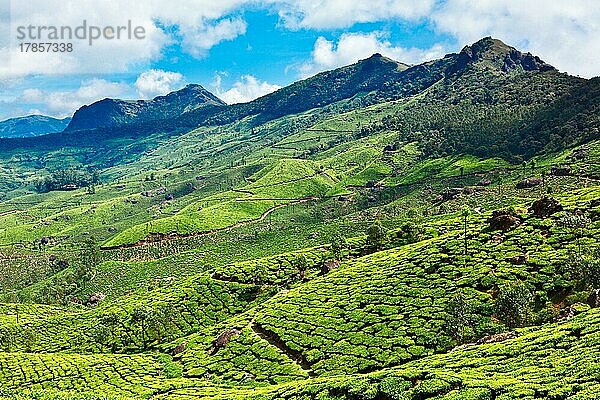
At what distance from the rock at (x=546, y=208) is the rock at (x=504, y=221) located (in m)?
4.62

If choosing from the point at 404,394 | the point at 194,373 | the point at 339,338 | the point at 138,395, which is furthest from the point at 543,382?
the point at 194,373

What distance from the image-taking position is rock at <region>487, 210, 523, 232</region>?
352 ft

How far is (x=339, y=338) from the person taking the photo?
81.2 meters

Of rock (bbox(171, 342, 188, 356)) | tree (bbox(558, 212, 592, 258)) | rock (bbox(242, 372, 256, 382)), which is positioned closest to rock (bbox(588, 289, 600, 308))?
tree (bbox(558, 212, 592, 258))

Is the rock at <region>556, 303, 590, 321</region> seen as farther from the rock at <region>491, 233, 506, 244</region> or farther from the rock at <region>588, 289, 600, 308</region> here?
the rock at <region>491, 233, 506, 244</region>

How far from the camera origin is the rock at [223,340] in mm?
92750

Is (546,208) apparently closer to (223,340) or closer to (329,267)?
(329,267)

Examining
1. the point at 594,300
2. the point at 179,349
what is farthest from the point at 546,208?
the point at 179,349

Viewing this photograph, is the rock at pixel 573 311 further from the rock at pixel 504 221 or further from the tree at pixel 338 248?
the tree at pixel 338 248

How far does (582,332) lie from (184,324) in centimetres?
9782

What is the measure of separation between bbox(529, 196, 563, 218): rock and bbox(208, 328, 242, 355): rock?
243 feet

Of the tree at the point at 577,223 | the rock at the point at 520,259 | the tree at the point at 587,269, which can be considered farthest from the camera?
the tree at the point at 577,223

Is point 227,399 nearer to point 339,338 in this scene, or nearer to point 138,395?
point 138,395

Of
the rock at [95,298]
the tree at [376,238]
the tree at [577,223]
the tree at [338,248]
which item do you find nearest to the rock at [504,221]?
the tree at [577,223]
